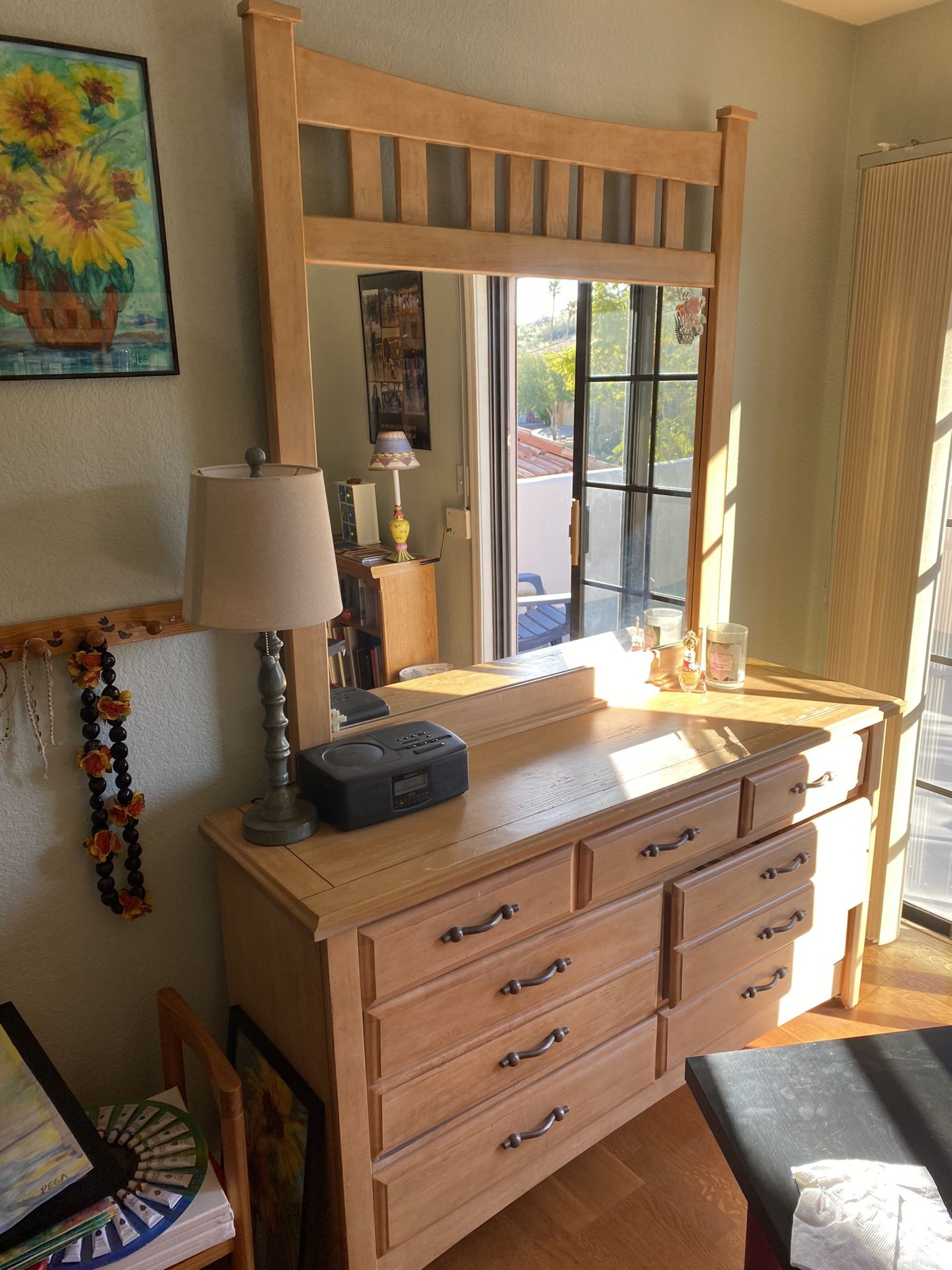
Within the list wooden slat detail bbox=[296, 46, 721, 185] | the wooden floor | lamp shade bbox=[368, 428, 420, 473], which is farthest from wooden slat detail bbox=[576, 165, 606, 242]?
the wooden floor

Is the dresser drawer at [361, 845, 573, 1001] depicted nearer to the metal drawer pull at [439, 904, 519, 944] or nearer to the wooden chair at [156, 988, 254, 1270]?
the metal drawer pull at [439, 904, 519, 944]

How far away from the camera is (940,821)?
262cm

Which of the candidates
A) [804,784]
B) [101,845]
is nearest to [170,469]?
[101,845]

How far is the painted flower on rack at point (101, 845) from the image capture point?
5.08 feet

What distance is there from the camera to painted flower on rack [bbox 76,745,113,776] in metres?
1.51

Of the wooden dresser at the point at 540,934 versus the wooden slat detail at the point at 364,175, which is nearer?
the wooden dresser at the point at 540,934

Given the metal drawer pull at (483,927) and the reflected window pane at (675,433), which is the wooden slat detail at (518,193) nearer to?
the reflected window pane at (675,433)

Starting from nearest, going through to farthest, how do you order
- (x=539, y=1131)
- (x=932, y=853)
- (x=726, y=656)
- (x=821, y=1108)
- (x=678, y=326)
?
(x=821, y=1108) → (x=539, y=1131) → (x=678, y=326) → (x=726, y=656) → (x=932, y=853)

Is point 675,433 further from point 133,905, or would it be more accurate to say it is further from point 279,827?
point 133,905

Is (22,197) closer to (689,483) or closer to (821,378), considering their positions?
(689,483)

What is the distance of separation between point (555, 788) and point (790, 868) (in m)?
0.67

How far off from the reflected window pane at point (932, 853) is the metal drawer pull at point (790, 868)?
2.37 feet

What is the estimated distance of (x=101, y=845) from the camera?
1552 mm

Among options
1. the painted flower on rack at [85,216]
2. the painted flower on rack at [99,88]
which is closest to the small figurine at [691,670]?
the painted flower on rack at [85,216]
